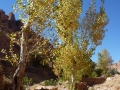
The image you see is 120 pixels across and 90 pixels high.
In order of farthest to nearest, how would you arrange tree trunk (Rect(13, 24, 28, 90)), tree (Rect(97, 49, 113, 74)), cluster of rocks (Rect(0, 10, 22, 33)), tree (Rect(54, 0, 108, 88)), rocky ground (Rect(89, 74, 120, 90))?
cluster of rocks (Rect(0, 10, 22, 33))
tree (Rect(97, 49, 113, 74))
rocky ground (Rect(89, 74, 120, 90))
tree (Rect(54, 0, 108, 88))
tree trunk (Rect(13, 24, 28, 90))

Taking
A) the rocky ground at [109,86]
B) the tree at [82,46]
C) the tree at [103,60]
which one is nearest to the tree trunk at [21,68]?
the tree at [82,46]

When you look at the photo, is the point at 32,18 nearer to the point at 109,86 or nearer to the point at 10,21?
the point at 109,86

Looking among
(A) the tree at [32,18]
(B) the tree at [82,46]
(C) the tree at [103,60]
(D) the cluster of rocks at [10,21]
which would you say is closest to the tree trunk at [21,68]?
(A) the tree at [32,18]

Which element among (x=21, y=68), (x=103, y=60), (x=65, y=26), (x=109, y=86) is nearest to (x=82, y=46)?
(x=65, y=26)

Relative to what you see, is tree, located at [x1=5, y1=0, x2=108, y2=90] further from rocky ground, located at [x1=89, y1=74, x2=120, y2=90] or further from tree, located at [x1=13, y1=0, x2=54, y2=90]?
rocky ground, located at [x1=89, y1=74, x2=120, y2=90]

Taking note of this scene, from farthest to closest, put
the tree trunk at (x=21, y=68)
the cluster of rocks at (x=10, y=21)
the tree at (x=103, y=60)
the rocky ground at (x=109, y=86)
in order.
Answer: the cluster of rocks at (x=10, y=21)
the tree at (x=103, y=60)
the rocky ground at (x=109, y=86)
the tree trunk at (x=21, y=68)

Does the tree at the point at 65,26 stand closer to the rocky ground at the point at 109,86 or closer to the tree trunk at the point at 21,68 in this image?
the tree trunk at the point at 21,68

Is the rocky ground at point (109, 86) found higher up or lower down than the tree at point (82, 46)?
lower down

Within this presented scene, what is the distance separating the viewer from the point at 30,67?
2189 inches

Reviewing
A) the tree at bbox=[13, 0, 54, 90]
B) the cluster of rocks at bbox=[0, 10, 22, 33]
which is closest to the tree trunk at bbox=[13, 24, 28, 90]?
the tree at bbox=[13, 0, 54, 90]

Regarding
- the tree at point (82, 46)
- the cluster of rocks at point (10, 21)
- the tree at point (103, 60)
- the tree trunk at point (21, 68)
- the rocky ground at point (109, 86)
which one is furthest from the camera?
the cluster of rocks at point (10, 21)

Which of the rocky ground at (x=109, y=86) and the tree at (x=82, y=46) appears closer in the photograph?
the tree at (x=82, y=46)

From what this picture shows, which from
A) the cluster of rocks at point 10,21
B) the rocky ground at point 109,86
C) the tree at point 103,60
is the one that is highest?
the cluster of rocks at point 10,21

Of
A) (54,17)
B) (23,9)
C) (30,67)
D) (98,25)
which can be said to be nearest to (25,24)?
(23,9)
